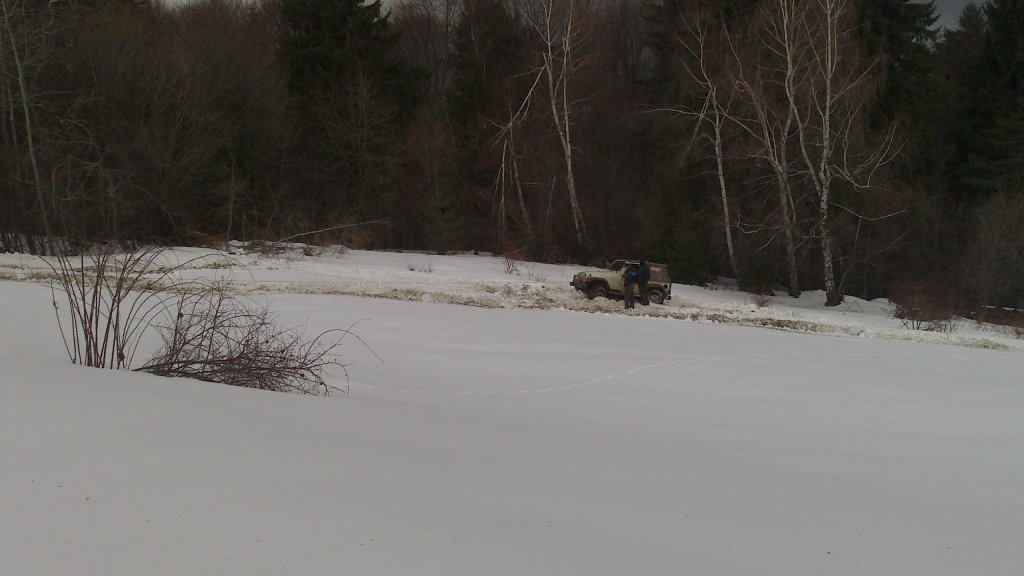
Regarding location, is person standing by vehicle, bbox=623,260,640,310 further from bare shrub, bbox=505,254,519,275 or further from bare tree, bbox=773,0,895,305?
bare tree, bbox=773,0,895,305

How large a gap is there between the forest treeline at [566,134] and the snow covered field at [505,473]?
60.1ft

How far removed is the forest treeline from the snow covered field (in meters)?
18.3

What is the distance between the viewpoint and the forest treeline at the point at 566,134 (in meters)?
28.2

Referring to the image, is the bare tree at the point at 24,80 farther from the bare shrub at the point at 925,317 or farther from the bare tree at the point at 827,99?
the bare shrub at the point at 925,317

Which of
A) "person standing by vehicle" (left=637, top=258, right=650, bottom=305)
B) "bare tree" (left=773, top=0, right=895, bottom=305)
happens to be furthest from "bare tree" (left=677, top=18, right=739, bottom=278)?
"person standing by vehicle" (left=637, top=258, right=650, bottom=305)

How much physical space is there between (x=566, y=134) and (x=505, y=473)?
115 feet

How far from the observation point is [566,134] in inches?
1481

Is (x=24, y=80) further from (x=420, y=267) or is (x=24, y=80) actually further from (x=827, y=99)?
(x=827, y=99)

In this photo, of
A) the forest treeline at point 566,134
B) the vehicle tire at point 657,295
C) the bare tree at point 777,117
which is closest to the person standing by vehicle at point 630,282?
the vehicle tire at point 657,295

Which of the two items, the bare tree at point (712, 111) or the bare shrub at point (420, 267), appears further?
the bare tree at point (712, 111)

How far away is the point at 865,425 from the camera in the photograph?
6949 millimetres

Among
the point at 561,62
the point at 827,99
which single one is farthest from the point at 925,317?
the point at 561,62

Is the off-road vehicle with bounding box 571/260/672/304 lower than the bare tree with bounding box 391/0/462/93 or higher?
lower

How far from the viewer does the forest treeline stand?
2816 centimetres
